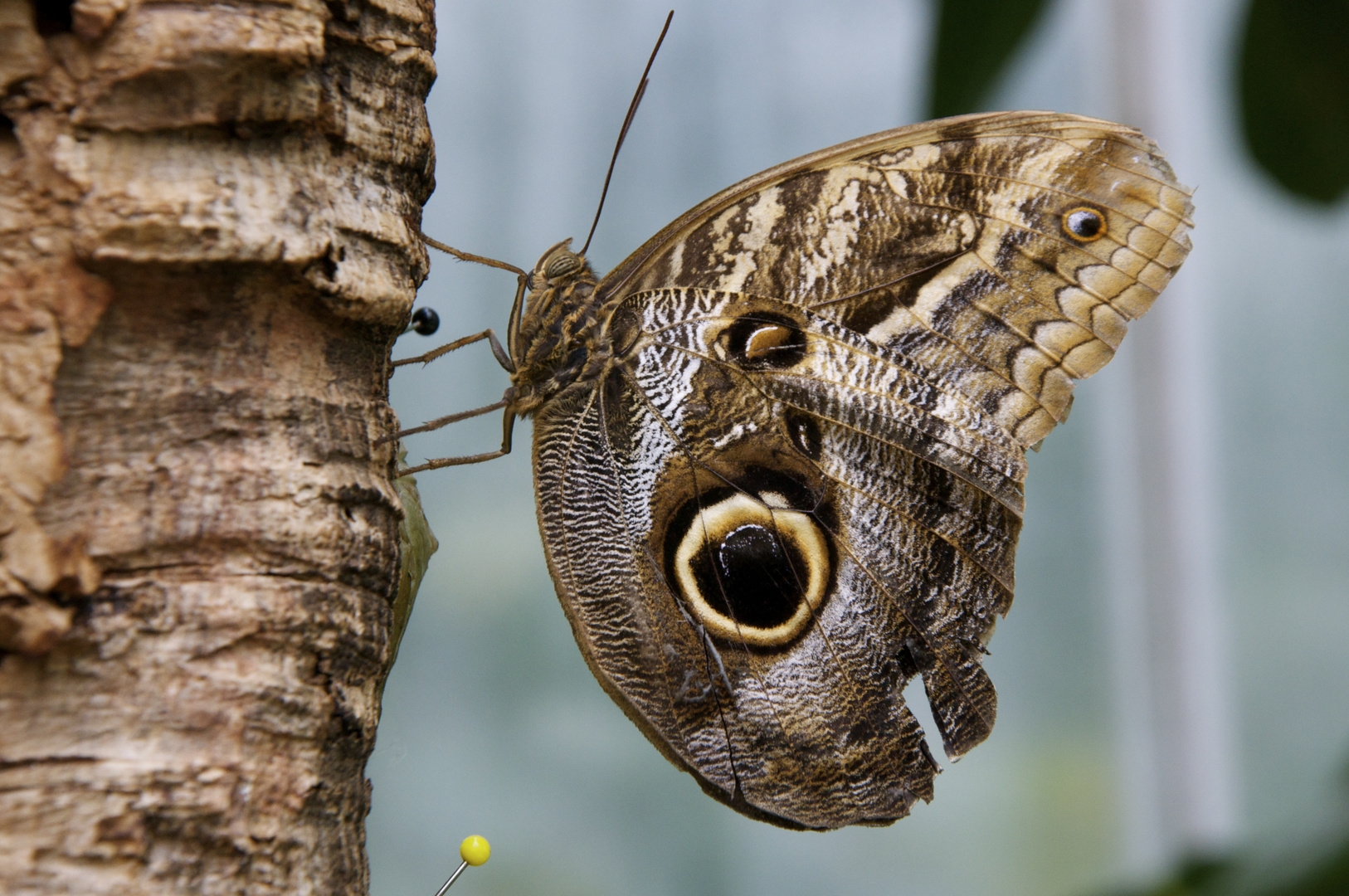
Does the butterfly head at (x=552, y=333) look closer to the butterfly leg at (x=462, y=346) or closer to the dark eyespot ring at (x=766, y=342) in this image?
the butterfly leg at (x=462, y=346)

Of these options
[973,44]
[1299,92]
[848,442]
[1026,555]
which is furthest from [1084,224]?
[1026,555]

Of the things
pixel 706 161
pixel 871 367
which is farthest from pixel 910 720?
pixel 706 161

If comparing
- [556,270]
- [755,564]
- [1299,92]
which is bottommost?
[755,564]

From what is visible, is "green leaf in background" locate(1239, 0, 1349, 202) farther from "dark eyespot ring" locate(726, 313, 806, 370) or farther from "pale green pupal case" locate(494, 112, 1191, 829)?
"dark eyespot ring" locate(726, 313, 806, 370)

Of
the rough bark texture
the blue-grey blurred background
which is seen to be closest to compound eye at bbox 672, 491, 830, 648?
the rough bark texture

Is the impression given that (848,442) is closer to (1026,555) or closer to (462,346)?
(462,346)

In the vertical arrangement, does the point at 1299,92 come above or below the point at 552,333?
above
